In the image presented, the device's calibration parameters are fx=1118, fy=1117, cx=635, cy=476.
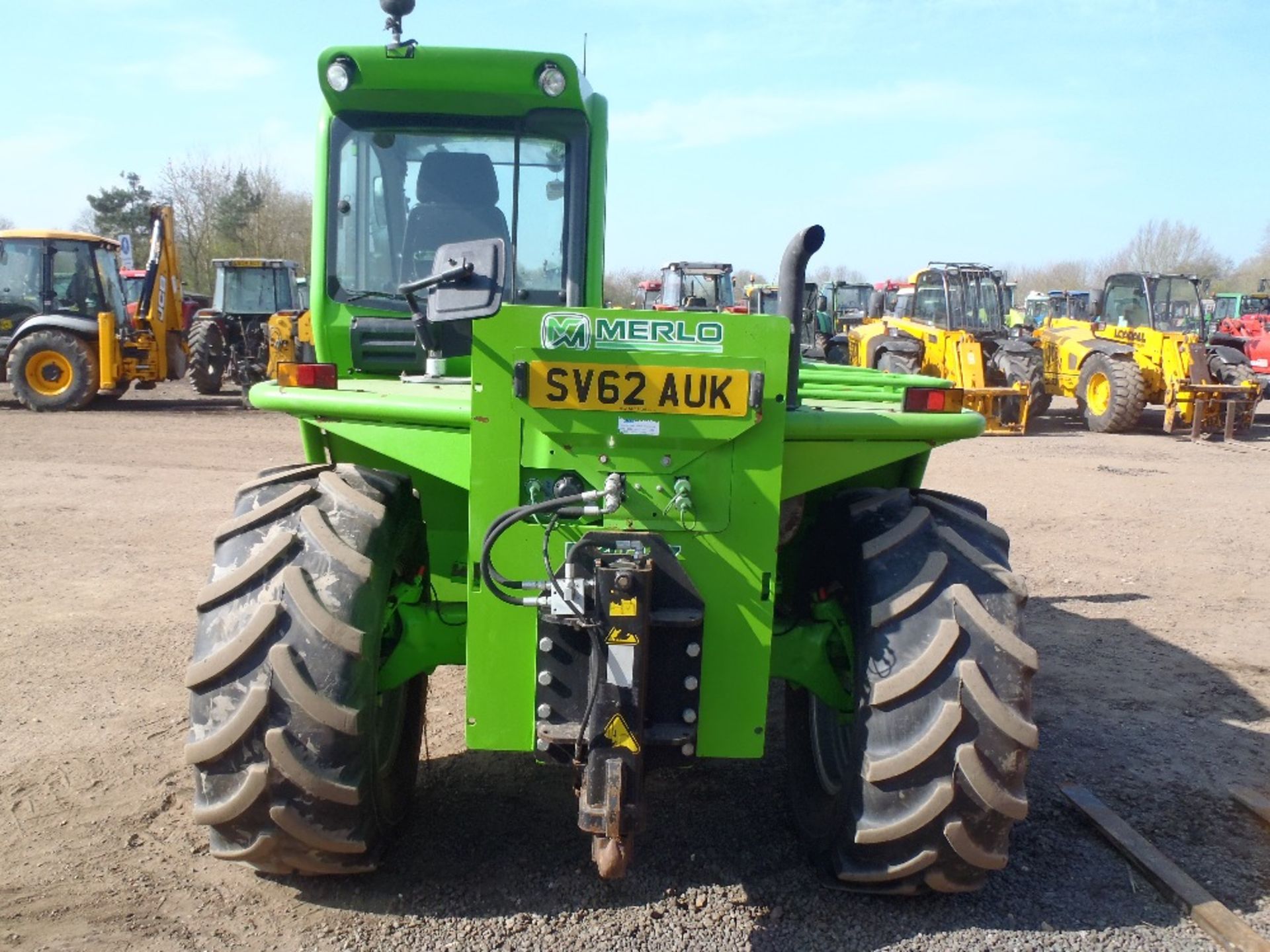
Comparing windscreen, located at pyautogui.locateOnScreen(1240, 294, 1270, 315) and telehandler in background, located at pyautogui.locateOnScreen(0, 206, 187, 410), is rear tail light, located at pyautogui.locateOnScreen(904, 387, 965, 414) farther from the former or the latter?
windscreen, located at pyautogui.locateOnScreen(1240, 294, 1270, 315)

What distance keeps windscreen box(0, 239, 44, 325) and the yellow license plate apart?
15.5m

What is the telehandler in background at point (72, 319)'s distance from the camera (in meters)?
15.5

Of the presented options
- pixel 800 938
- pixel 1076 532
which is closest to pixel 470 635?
pixel 800 938

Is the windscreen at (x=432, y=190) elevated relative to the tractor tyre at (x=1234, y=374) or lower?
elevated

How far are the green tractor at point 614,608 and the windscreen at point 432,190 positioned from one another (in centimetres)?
132

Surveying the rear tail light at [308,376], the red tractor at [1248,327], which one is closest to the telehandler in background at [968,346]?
the red tractor at [1248,327]

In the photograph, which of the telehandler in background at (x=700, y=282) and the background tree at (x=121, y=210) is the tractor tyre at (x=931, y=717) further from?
the background tree at (x=121, y=210)

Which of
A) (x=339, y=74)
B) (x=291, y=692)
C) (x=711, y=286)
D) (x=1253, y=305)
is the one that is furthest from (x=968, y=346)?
(x=1253, y=305)

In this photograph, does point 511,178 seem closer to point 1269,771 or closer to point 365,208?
point 365,208

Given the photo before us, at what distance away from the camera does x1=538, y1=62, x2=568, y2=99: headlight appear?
4.27 metres

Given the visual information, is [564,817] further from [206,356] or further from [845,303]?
[845,303]

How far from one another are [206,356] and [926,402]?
17003 mm

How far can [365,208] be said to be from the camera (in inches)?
175

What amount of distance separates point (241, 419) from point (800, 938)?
1429 cm
